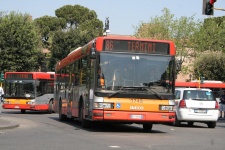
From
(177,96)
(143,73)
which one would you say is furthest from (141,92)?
(177,96)

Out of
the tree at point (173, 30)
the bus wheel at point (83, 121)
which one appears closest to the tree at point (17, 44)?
the tree at point (173, 30)

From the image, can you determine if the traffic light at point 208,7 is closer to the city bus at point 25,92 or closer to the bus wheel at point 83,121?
the bus wheel at point 83,121

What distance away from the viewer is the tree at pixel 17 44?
191 feet

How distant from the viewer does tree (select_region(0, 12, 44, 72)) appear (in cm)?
5809

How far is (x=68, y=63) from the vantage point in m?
23.9

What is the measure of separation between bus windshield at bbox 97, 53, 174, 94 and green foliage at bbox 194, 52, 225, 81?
5405 cm

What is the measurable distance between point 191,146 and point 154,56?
4843mm

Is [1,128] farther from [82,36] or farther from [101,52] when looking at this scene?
[82,36]

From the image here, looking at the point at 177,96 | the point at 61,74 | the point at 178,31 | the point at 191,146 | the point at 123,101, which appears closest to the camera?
Result: the point at 191,146

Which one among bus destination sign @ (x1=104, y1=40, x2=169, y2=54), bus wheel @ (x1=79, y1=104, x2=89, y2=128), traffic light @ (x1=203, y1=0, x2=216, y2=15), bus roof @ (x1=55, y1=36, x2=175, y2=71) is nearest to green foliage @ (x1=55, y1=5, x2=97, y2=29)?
bus roof @ (x1=55, y1=36, x2=175, y2=71)

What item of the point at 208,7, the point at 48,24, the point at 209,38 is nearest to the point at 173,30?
the point at 209,38

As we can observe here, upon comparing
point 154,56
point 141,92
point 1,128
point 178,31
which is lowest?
point 1,128

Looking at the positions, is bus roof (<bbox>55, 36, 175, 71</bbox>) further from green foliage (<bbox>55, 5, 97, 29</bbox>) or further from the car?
green foliage (<bbox>55, 5, 97, 29</bbox>)

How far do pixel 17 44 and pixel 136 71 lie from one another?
141 ft
